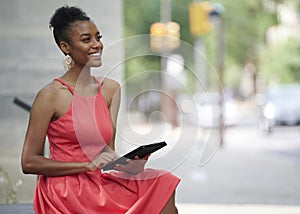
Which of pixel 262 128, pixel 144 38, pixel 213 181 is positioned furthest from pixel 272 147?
pixel 144 38

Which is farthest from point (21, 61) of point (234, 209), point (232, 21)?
point (232, 21)

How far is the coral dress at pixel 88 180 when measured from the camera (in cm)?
321

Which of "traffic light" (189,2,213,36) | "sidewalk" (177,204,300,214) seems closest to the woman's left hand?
"sidewalk" (177,204,300,214)

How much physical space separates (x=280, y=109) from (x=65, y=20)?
83.1ft

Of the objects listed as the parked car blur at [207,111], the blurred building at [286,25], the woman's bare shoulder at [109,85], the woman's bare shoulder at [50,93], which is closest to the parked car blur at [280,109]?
the parked car blur at [207,111]

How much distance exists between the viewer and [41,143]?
3.25 meters

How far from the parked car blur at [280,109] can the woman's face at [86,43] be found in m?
24.6

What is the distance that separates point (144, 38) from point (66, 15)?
44cm

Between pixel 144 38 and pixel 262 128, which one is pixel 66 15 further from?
pixel 262 128

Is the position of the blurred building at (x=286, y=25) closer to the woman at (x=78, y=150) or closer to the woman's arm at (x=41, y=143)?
the woman at (x=78, y=150)

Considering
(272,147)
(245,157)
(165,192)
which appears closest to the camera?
(165,192)

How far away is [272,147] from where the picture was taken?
21.6 m

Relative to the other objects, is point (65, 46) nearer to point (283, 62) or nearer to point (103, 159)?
point (103, 159)

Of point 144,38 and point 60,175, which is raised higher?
point 144,38
